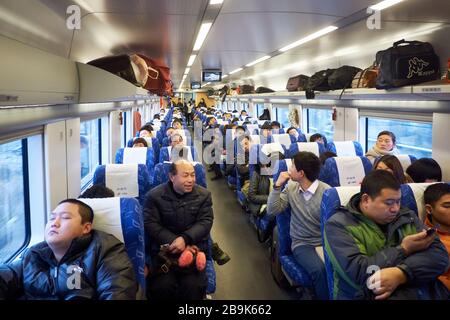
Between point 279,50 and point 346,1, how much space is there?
3.24 meters

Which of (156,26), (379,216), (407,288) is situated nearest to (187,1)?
(156,26)

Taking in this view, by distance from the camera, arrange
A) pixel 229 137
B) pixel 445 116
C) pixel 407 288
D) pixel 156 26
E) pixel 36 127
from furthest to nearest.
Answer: pixel 229 137 < pixel 445 116 < pixel 156 26 < pixel 36 127 < pixel 407 288

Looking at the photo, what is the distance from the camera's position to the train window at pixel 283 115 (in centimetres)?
1233

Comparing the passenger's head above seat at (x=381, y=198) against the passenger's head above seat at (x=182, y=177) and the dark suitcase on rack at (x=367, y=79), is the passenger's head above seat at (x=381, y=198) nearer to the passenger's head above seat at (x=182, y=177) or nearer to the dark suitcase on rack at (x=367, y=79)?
Result: the passenger's head above seat at (x=182, y=177)

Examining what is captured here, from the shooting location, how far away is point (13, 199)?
363 centimetres

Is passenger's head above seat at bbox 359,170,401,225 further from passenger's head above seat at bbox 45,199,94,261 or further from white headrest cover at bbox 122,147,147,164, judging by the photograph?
white headrest cover at bbox 122,147,147,164

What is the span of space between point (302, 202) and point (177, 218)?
A: 3.64ft

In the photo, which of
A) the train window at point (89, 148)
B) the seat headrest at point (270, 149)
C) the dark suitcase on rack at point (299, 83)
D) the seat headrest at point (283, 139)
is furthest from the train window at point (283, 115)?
the seat headrest at point (270, 149)

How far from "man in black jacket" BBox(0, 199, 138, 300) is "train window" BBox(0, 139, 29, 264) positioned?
1.38m

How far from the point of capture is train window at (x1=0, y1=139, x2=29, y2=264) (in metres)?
3.46

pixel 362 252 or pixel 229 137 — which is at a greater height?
pixel 229 137

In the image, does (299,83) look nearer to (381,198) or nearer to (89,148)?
(89,148)

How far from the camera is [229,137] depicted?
27.1 ft

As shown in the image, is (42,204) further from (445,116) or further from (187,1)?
(445,116)
